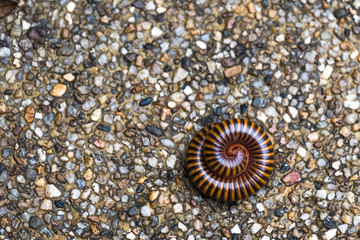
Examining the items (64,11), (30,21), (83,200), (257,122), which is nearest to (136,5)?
(64,11)

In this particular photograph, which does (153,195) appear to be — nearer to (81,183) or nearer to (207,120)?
(81,183)

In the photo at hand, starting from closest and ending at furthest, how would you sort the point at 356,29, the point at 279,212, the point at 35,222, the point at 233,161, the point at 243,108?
1. the point at 233,161
2. the point at 35,222
3. the point at 279,212
4. the point at 243,108
5. the point at 356,29

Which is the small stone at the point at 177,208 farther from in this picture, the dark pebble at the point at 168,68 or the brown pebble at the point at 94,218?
the dark pebble at the point at 168,68

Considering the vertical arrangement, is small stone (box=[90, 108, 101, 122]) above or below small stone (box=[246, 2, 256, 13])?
below

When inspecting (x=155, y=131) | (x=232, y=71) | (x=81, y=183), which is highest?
(x=232, y=71)

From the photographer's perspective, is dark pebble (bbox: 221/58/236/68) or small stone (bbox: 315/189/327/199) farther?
dark pebble (bbox: 221/58/236/68)

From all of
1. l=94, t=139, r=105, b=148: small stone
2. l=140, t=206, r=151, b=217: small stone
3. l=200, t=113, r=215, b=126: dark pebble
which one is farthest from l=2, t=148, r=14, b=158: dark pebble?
l=200, t=113, r=215, b=126: dark pebble

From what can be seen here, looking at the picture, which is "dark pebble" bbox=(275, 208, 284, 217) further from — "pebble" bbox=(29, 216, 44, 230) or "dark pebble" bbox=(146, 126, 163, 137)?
"pebble" bbox=(29, 216, 44, 230)

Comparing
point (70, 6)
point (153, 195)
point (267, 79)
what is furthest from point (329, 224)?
point (70, 6)
